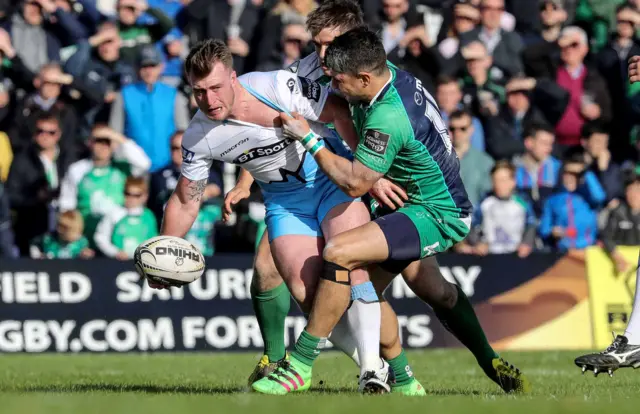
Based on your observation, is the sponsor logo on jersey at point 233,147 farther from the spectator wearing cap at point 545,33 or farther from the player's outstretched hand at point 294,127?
the spectator wearing cap at point 545,33

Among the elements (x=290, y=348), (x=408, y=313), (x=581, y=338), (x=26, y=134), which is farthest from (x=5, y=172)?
(x=581, y=338)

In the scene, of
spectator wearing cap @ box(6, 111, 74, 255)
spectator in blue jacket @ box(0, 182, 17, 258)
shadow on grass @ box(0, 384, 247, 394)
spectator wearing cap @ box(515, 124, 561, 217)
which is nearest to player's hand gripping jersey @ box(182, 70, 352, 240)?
shadow on grass @ box(0, 384, 247, 394)

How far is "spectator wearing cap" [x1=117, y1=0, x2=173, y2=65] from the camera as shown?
1619 cm

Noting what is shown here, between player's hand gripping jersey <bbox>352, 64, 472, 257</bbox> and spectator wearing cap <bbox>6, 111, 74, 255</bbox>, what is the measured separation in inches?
295

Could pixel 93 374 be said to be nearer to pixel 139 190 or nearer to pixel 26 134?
pixel 139 190

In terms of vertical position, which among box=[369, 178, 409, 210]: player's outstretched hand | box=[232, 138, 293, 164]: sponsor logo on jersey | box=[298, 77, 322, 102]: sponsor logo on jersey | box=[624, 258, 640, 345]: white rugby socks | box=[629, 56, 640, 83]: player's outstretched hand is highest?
box=[629, 56, 640, 83]: player's outstretched hand

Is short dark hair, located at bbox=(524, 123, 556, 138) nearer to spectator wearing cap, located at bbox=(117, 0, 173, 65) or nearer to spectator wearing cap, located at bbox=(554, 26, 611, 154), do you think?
spectator wearing cap, located at bbox=(554, 26, 611, 154)

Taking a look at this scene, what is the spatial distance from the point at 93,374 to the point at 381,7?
24.7 feet

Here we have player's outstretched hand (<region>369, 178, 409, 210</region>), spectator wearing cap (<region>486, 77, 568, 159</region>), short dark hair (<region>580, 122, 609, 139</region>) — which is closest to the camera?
player's outstretched hand (<region>369, 178, 409, 210</region>)

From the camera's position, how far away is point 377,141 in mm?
8047

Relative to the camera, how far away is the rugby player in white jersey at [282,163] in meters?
8.30

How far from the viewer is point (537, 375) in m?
11.4

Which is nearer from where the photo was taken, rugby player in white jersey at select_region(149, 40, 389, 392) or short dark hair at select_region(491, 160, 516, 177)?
rugby player in white jersey at select_region(149, 40, 389, 392)

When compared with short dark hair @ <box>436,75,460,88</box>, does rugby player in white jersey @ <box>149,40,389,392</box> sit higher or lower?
lower
